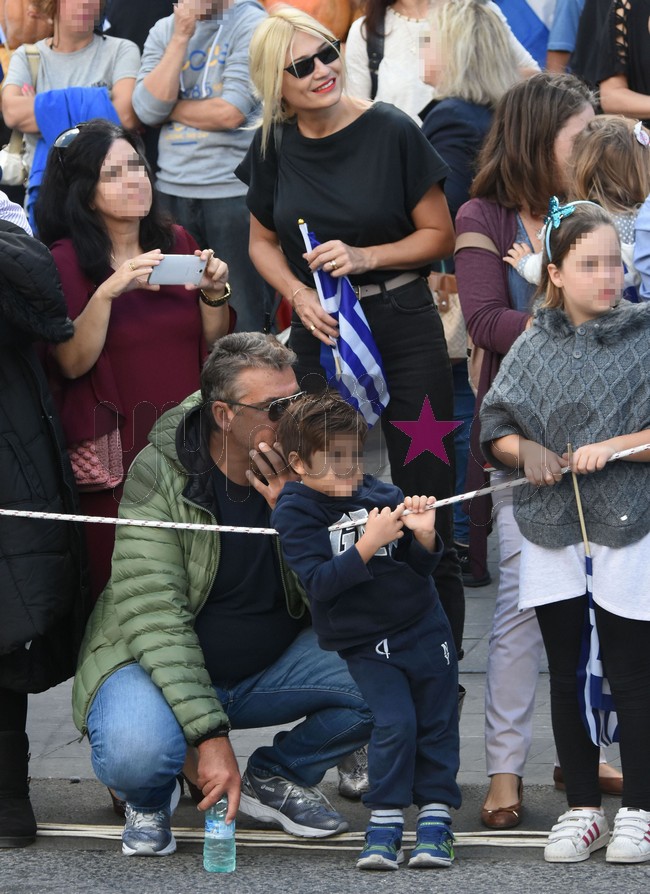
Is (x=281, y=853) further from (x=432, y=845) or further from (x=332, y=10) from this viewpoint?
(x=332, y=10)

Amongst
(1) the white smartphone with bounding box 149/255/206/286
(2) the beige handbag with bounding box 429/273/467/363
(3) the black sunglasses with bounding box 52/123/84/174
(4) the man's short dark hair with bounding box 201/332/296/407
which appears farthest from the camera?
(2) the beige handbag with bounding box 429/273/467/363

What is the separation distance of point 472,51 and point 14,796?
3.15m

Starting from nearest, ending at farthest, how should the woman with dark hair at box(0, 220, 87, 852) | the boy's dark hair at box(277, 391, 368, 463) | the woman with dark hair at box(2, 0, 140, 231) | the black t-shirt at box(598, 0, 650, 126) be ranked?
the boy's dark hair at box(277, 391, 368, 463)
the woman with dark hair at box(0, 220, 87, 852)
the black t-shirt at box(598, 0, 650, 126)
the woman with dark hair at box(2, 0, 140, 231)

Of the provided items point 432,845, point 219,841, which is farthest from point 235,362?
point 432,845

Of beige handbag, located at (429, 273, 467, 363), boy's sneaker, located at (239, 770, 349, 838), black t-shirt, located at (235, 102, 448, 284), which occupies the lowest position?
boy's sneaker, located at (239, 770, 349, 838)

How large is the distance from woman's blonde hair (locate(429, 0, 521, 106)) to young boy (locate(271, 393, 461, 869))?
221 cm

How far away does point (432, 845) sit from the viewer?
3.66m

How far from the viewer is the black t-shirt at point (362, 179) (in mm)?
4598

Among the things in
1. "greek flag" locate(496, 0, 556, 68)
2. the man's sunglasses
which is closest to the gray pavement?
the man's sunglasses

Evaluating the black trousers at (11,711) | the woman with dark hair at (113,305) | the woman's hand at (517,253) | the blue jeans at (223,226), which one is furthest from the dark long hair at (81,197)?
the blue jeans at (223,226)

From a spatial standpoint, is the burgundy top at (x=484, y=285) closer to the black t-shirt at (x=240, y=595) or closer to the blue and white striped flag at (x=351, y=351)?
the blue and white striped flag at (x=351, y=351)

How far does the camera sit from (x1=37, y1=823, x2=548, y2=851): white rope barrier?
12.9 ft

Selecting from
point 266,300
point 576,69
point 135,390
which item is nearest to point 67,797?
point 135,390

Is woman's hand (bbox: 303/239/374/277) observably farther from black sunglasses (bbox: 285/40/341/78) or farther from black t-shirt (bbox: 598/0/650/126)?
black t-shirt (bbox: 598/0/650/126)
